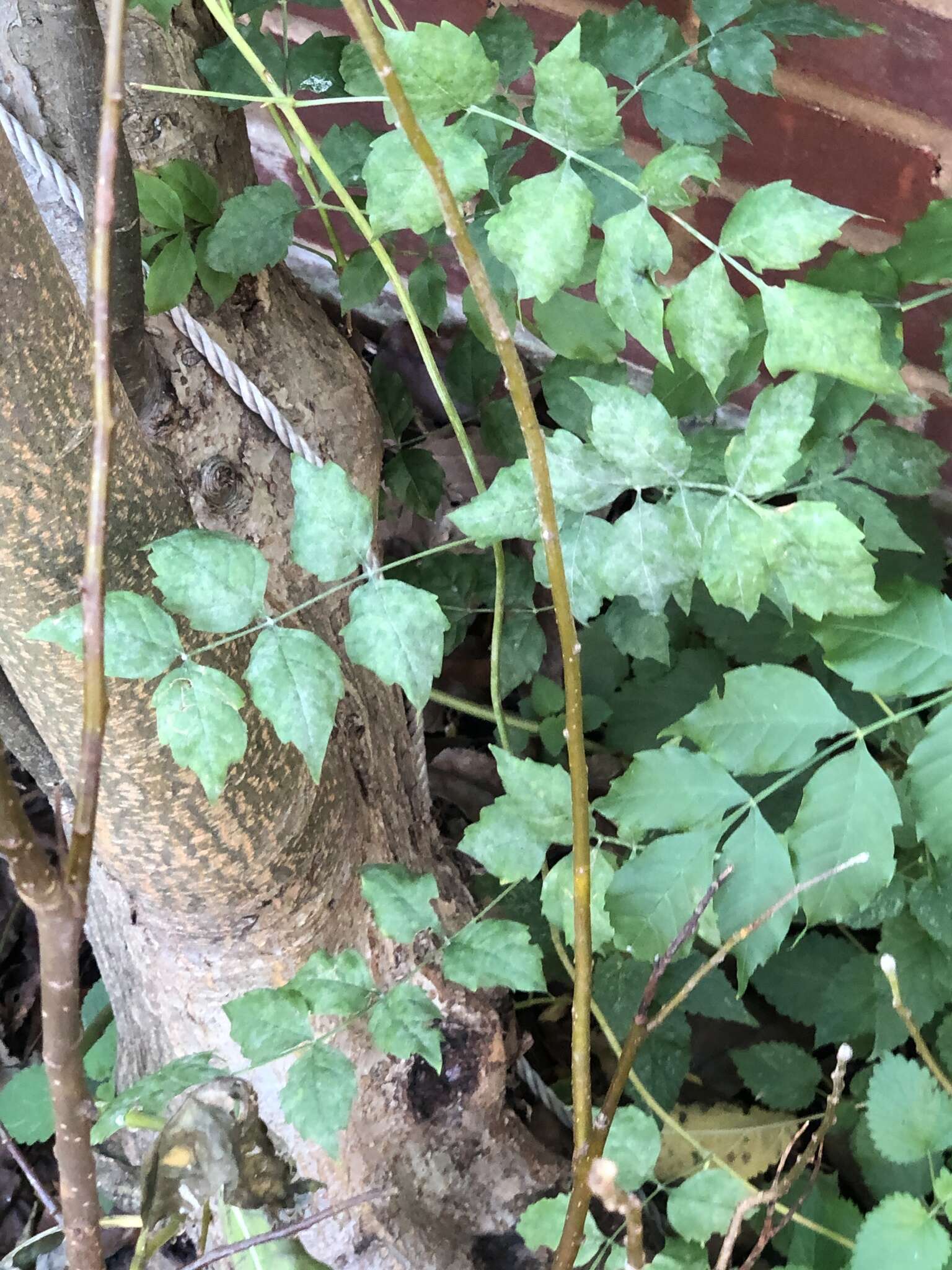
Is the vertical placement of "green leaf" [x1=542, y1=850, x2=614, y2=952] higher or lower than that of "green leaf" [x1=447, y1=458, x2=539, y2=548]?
lower

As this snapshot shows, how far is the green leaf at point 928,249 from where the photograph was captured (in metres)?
0.70

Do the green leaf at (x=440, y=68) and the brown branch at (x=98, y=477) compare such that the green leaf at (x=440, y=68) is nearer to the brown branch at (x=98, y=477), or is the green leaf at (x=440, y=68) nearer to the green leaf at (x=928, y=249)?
the brown branch at (x=98, y=477)

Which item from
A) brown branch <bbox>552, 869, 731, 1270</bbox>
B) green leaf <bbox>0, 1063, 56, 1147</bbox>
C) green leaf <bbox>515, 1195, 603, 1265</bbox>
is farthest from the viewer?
green leaf <bbox>0, 1063, 56, 1147</bbox>

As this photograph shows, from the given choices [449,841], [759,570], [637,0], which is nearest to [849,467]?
[759,570]

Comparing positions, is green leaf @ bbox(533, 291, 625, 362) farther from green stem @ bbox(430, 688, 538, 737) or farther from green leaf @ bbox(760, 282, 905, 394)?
green stem @ bbox(430, 688, 538, 737)

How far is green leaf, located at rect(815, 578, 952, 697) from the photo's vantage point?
654 mm

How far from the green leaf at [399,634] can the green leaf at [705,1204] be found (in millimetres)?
474

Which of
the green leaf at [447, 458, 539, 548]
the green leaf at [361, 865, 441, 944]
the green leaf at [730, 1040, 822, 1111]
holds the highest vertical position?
the green leaf at [447, 458, 539, 548]

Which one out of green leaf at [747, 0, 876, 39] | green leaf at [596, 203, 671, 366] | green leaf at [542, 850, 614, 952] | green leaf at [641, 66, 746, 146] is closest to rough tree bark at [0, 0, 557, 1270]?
green leaf at [542, 850, 614, 952]

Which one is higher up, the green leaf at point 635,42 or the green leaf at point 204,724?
the green leaf at point 635,42

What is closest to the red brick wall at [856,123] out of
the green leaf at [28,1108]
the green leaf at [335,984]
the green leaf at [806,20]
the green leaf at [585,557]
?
the green leaf at [806,20]

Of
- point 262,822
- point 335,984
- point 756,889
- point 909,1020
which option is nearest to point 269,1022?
point 335,984

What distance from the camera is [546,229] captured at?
54 centimetres

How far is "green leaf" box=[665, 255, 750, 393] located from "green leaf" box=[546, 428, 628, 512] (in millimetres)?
104
